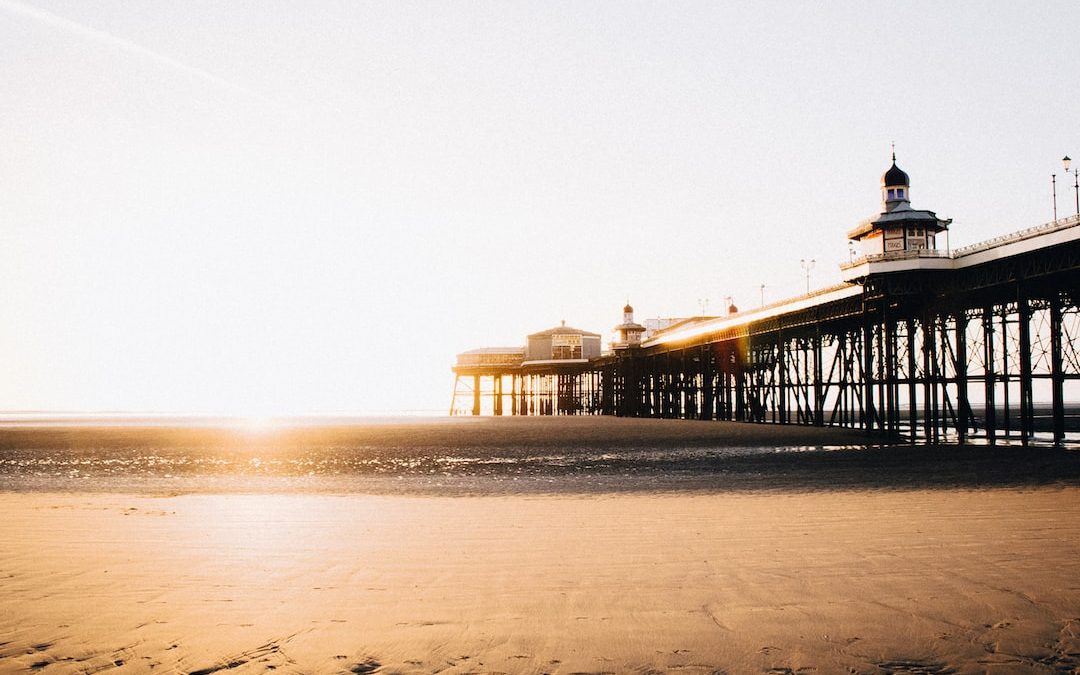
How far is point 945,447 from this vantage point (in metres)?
29.0

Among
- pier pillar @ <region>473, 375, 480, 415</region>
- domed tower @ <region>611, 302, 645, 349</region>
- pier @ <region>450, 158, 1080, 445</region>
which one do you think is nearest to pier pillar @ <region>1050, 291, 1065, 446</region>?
pier @ <region>450, 158, 1080, 445</region>

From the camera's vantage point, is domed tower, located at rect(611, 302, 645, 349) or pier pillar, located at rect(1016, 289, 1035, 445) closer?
pier pillar, located at rect(1016, 289, 1035, 445)

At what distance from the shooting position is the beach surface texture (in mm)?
5426

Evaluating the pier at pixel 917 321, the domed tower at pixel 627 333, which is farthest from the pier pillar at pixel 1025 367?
the domed tower at pixel 627 333

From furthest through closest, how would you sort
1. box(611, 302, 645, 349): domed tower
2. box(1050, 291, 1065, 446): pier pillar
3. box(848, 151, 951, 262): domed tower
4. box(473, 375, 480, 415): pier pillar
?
box(473, 375, 480, 415): pier pillar < box(611, 302, 645, 349): domed tower < box(848, 151, 951, 262): domed tower < box(1050, 291, 1065, 446): pier pillar

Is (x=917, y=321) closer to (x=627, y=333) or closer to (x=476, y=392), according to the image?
(x=627, y=333)

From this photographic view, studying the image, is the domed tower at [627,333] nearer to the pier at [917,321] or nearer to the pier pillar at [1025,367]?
the pier at [917,321]

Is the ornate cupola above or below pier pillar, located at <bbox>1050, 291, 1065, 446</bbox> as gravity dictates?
above

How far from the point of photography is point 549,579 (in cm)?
755

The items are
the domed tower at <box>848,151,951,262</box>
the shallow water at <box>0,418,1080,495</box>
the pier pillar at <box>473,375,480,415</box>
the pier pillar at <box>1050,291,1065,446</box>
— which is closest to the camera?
the shallow water at <box>0,418,1080,495</box>

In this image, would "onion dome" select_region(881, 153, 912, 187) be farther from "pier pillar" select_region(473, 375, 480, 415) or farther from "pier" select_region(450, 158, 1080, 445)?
"pier pillar" select_region(473, 375, 480, 415)

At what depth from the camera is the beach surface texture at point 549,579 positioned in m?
5.43

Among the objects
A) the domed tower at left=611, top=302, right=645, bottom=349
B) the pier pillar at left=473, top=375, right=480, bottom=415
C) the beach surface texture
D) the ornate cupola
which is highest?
the ornate cupola

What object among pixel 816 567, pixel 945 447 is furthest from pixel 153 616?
pixel 945 447
